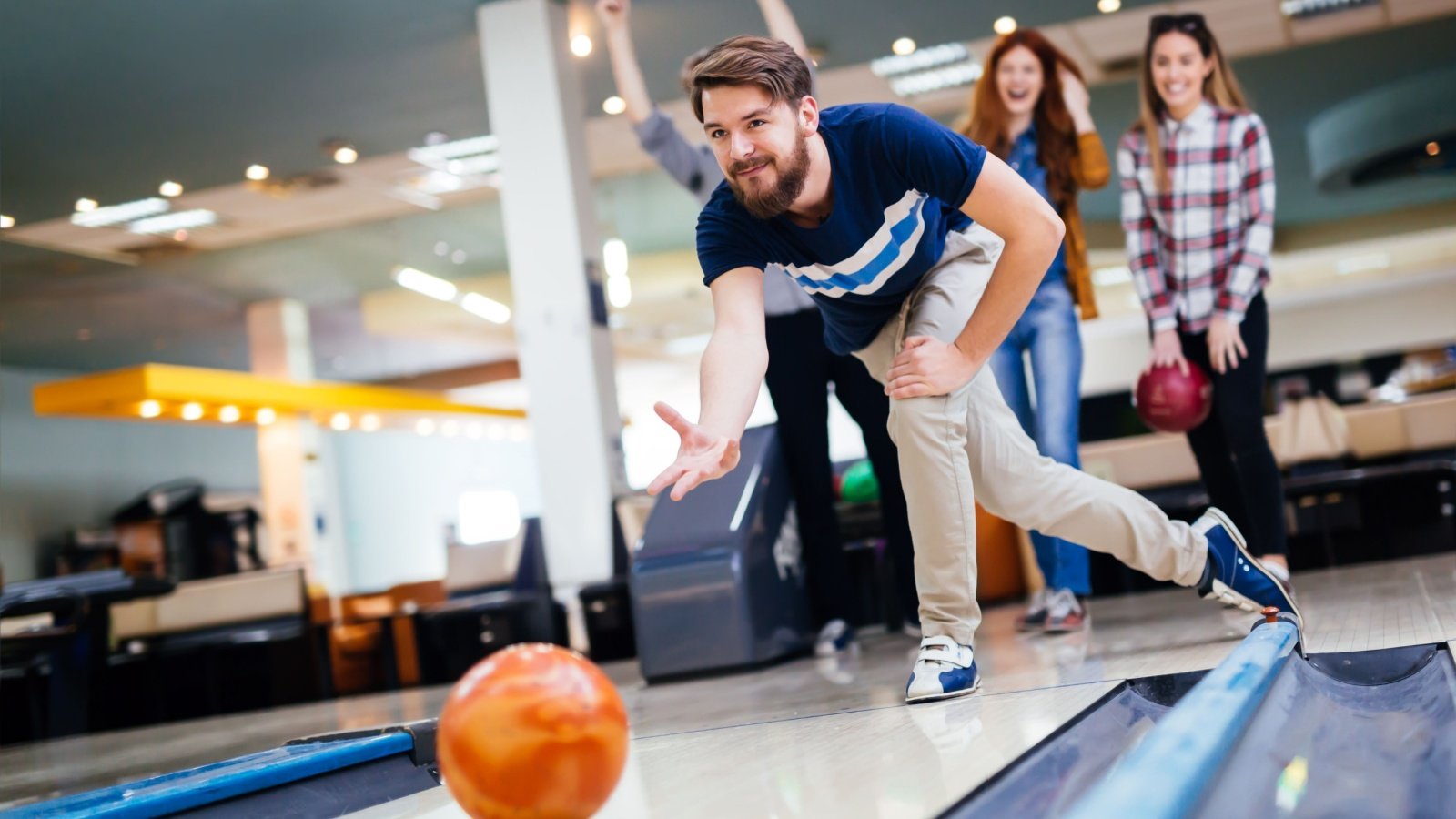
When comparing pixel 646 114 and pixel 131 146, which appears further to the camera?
pixel 131 146

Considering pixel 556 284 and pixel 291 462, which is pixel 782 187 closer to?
pixel 556 284

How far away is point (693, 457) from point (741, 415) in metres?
0.23

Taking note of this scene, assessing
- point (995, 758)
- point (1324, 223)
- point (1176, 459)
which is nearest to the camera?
point (995, 758)

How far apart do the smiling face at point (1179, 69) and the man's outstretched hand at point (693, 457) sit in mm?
1930

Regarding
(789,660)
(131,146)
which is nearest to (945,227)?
(789,660)

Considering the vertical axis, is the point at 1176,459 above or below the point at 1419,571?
above

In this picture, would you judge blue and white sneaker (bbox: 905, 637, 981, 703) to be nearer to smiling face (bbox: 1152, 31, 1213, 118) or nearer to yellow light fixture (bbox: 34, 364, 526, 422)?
smiling face (bbox: 1152, 31, 1213, 118)

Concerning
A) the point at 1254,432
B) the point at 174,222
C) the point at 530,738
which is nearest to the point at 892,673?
the point at 1254,432

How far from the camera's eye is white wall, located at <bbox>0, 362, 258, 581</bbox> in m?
11.1

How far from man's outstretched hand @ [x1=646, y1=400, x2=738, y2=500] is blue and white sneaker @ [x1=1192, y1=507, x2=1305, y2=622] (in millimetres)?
1063

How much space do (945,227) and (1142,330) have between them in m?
18.7

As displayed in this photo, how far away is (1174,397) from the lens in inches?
121

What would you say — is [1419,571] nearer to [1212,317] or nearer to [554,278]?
[1212,317]

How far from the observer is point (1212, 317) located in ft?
10.2
